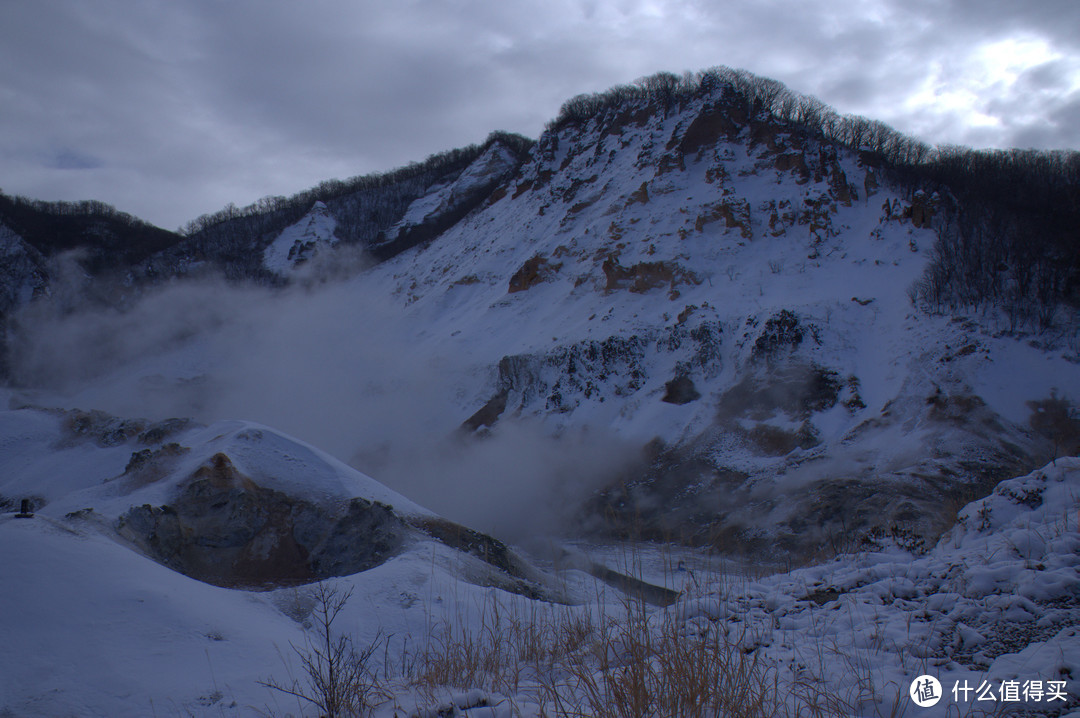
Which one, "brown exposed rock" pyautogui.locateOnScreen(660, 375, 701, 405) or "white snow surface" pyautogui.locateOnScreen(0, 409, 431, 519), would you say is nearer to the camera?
"white snow surface" pyautogui.locateOnScreen(0, 409, 431, 519)

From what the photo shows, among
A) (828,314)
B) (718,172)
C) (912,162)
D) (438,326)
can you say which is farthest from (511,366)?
(912,162)

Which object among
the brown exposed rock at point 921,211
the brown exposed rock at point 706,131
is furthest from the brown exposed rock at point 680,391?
the brown exposed rock at point 706,131

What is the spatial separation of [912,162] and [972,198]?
15.8 m

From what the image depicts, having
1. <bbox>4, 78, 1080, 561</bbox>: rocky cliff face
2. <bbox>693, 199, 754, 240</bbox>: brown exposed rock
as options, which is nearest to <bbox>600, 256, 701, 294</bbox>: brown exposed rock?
<bbox>4, 78, 1080, 561</bbox>: rocky cliff face

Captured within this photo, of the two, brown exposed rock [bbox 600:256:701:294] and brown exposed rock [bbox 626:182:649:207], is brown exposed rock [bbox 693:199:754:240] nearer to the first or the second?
brown exposed rock [bbox 600:256:701:294]

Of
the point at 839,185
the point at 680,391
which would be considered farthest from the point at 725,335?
the point at 839,185

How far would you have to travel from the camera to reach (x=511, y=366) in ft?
99.8

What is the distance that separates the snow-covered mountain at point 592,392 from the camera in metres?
12.0

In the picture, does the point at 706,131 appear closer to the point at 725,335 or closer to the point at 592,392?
the point at 725,335

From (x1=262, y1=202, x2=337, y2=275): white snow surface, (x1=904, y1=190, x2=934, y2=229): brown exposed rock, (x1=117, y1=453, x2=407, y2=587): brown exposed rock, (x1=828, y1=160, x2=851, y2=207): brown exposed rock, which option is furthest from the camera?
(x1=262, y1=202, x2=337, y2=275): white snow surface

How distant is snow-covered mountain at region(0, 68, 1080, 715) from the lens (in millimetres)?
11961

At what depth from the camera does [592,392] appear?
27.5 m

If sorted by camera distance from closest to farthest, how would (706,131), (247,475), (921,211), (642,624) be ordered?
(642,624)
(247,475)
(921,211)
(706,131)

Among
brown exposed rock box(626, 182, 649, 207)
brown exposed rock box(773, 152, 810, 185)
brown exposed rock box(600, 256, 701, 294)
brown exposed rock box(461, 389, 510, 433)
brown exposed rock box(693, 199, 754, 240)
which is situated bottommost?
brown exposed rock box(461, 389, 510, 433)
